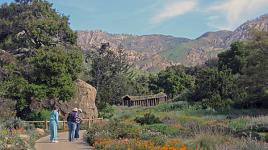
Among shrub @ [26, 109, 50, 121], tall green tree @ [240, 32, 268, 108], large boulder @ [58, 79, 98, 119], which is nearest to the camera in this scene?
shrub @ [26, 109, 50, 121]

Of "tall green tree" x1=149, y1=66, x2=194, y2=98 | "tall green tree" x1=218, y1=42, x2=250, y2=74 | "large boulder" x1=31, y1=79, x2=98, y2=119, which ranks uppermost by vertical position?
"tall green tree" x1=218, y1=42, x2=250, y2=74

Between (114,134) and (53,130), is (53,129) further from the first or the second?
(114,134)

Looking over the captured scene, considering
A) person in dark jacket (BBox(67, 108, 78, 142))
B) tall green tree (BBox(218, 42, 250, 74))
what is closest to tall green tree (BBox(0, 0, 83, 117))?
person in dark jacket (BBox(67, 108, 78, 142))

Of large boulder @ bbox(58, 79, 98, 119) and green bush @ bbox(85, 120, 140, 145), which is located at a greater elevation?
large boulder @ bbox(58, 79, 98, 119)

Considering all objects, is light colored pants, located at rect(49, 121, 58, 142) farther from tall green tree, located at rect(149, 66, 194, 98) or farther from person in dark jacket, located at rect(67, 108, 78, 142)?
tall green tree, located at rect(149, 66, 194, 98)

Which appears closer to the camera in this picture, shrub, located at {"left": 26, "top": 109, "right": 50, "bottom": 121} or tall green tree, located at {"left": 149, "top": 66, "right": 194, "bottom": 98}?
shrub, located at {"left": 26, "top": 109, "right": 50, "bottom": 121}

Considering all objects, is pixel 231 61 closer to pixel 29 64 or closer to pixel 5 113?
pixel 29 64

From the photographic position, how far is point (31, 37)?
4434cm

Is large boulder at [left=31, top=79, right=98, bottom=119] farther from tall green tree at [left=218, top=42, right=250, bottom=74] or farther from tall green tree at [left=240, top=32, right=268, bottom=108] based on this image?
tall green tree at [left=218, top=42, right=250, bottom=74]

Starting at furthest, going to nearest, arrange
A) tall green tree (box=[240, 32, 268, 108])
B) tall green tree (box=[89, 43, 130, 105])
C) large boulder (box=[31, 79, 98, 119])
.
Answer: tall green tree (box=[89, 43, 130, 105]), tall green tree (box=[240, 32, 268, 108]), large boulder (box=[31, 79, 98, 119])

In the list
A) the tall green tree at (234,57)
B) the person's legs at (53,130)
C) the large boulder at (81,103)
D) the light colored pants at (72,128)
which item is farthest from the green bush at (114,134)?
the tall green tree at (234,57)

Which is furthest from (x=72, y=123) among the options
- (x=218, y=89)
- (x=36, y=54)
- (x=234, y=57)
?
(x=234, y=57)

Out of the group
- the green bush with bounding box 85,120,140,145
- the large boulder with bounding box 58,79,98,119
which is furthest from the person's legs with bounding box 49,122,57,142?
the large boulder with bounding box 58,79,98,119

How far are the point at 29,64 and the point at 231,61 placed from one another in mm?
50260
